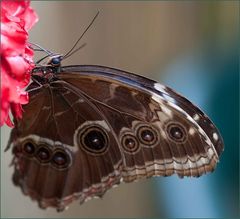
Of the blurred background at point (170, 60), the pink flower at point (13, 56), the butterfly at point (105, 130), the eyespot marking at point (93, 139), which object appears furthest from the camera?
the blurred background at point (170, 60)

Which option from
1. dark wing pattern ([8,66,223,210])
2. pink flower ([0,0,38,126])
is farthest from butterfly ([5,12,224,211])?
pink flower ([0,0,38,126])

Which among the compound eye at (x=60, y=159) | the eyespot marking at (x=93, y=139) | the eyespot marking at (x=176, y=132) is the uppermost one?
the eyespot marking at (x=176, y=132)

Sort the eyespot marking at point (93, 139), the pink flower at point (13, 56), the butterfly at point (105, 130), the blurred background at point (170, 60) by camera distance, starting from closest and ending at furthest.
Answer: the pink flower at point (13, 56)
the butterfly at point (105, 130)
the eyespot marking at point (93, 139)
the blurred background at point (170, 60)

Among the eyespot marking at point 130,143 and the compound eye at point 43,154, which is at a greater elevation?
the eyespot marking at point 130,143

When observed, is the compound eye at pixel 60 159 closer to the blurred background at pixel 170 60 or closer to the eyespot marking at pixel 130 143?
the eyespot marking at pixel 130 143

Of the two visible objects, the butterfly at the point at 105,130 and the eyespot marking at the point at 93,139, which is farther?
the eyespot marking at the point at 93,139

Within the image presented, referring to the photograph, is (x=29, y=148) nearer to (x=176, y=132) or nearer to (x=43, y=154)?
(x=43, y=154)

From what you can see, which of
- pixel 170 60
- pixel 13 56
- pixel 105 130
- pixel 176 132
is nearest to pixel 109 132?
pixel 105 130

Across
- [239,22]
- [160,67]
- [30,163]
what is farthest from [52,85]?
[239,22]

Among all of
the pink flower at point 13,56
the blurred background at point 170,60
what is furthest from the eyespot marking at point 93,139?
the blurred background at point 170,60
